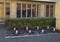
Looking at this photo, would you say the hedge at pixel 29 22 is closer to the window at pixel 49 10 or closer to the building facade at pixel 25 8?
the building facade at pixel 25 8

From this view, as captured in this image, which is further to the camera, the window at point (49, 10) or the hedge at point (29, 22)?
the window at point (49, 10)

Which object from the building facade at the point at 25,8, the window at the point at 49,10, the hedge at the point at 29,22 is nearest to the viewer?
the hedge at the point at 29,22

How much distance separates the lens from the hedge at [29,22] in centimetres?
1438

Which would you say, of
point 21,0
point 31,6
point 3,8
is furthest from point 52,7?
point 3,8

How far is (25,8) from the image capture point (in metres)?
22.3

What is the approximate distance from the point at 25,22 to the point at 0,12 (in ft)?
23.6

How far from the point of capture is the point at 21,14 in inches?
862

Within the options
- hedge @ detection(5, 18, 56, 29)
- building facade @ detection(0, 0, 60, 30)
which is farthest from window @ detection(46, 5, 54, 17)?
hedge @ detection(5, 18, 56, 29)

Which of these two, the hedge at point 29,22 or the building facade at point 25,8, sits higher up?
the building facade at point 25,8

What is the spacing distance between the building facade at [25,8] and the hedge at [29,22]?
535cm

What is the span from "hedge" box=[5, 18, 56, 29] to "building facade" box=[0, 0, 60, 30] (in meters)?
5.35

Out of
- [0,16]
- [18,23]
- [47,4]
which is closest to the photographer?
[18,23]

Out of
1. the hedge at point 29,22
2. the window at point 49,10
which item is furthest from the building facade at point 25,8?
the hedge at point 29,22

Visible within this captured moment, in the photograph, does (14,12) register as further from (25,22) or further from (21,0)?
(25,22)
